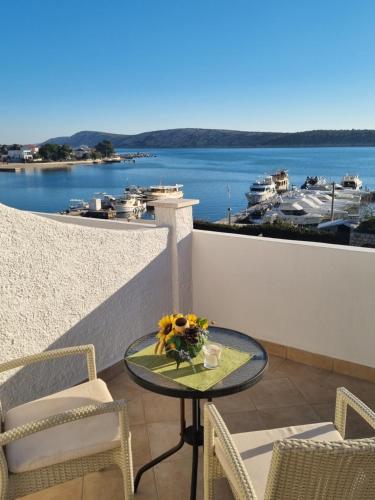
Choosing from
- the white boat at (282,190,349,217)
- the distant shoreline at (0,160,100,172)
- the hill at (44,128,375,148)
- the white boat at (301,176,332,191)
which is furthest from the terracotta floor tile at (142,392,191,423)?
the distant shoreline at (0,160,100,172)

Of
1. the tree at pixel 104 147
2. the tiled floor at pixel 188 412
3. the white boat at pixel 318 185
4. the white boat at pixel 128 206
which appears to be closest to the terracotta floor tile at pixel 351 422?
the tiled floor at pixel 188 412

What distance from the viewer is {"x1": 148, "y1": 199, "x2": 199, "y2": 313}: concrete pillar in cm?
331

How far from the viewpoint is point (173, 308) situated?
11.4ft

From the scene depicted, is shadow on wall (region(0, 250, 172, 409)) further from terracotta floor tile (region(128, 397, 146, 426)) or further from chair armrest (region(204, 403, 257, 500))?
chair armrest (region(204, 403, 257, 500))

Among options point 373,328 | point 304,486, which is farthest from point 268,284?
point 304,486

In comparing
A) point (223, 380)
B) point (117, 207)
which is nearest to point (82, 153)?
point (117, 207)

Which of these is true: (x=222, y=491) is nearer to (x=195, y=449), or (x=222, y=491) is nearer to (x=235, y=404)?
(x=195, y=449)

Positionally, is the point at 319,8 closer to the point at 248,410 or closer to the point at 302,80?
the point at 248,410

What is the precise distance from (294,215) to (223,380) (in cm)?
2689

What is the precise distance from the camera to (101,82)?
51.4 metres

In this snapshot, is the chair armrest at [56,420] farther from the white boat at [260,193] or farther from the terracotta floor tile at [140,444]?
the white boat at [260,193]

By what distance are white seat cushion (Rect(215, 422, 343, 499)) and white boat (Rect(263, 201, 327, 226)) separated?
25.8 m

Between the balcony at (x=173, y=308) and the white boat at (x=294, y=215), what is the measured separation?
24070mm

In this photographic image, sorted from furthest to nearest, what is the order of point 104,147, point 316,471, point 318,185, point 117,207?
point 104,147 → point 318,185 → point 117,207 → point 316,471
